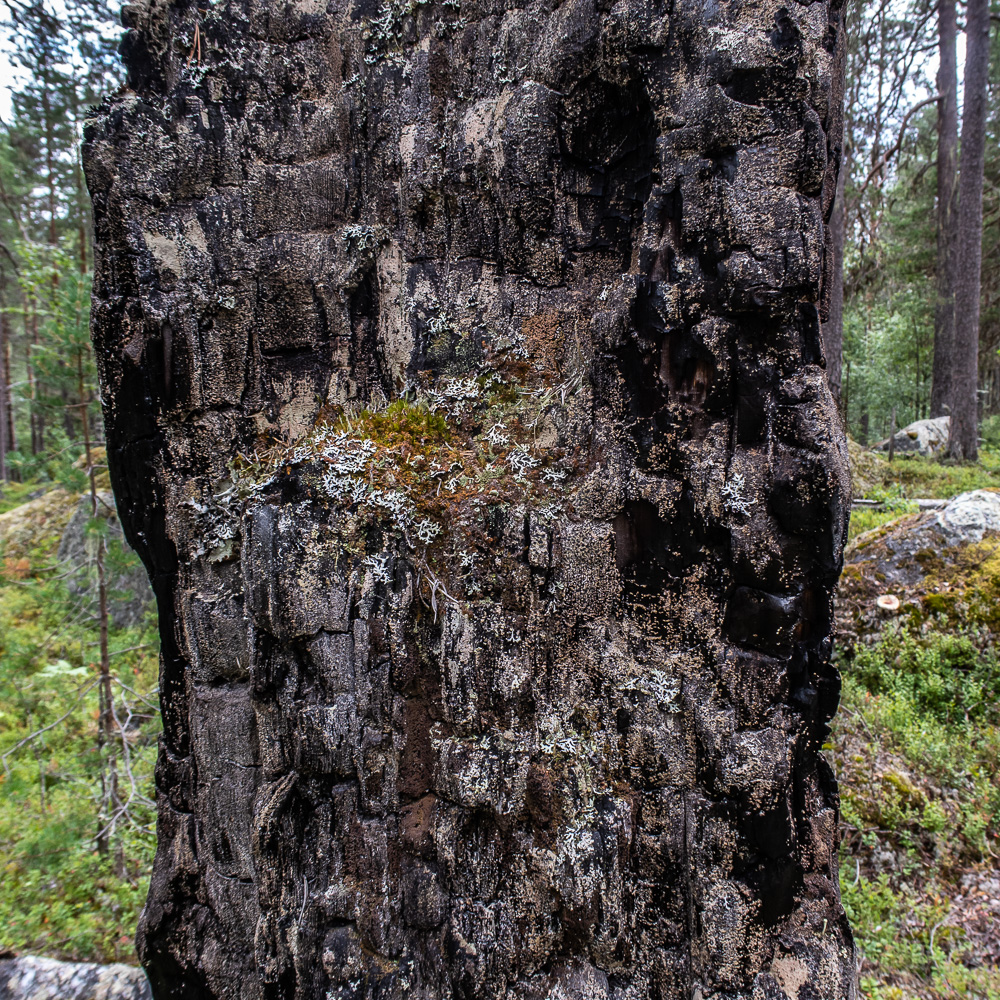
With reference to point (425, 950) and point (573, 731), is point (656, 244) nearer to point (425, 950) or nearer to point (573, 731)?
point (573, 731)

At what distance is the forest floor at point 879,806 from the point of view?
309 centimetres

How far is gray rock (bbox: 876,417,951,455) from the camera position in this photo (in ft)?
47.5

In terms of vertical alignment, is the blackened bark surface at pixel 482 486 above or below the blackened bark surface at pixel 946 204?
below

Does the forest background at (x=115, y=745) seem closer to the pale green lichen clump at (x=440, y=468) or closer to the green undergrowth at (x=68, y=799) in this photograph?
the green undergrowth at (x=68, y=799)

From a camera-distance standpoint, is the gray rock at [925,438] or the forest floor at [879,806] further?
the gray rock at [925,438]

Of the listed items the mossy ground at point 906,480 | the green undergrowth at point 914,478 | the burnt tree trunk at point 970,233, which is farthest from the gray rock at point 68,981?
the burnt tree trunk at point 970,233

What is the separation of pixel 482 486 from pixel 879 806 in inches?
134

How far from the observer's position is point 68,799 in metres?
4.58

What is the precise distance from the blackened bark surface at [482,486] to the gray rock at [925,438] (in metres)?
15.3

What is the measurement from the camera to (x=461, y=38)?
7.36ft

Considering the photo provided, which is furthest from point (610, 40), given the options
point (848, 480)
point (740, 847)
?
point (740, 847)

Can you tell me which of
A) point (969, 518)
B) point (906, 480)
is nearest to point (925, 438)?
point (906, 480)

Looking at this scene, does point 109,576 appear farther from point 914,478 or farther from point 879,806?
point 914,478

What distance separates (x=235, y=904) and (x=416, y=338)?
7.94ft
